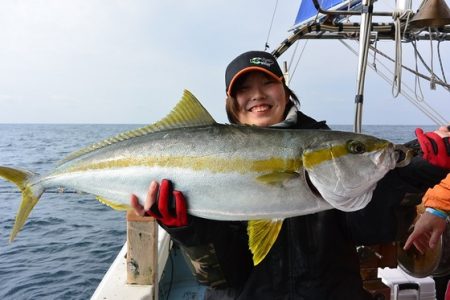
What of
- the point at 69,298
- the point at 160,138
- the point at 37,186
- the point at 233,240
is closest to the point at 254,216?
the point at 233,240

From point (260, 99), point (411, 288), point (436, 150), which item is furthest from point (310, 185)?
point (411, 288)

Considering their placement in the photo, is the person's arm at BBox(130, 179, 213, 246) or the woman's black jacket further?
the woman's black jacket

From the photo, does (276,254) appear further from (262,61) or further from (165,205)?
(262,61)

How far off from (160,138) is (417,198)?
98.3 inches

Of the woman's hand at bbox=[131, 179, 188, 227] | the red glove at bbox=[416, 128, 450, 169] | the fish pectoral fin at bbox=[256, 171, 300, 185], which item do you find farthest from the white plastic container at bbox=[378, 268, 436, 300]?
the woman's hand at bbox=[131, 179, 188, 227]

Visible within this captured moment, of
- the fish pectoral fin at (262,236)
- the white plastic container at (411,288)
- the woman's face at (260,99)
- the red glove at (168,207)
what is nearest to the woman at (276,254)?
the red glove at (168,207)

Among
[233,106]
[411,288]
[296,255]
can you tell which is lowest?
[411,288]

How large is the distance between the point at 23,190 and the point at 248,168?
175 centimetres

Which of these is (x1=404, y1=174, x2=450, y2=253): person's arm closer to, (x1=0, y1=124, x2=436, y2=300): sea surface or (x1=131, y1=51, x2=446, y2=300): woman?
(x1=131, y1=51, x2=446, y2=300): woman

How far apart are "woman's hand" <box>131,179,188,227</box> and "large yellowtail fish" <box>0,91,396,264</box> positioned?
46mm

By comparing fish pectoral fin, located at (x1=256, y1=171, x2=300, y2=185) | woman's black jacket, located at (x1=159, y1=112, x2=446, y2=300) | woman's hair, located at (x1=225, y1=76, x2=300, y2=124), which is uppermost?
woman's hair, located at (x1=225, y1=76, x2=300, y2=124)

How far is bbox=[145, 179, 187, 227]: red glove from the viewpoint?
7.63 feet

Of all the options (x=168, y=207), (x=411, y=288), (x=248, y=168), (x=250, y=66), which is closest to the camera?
(x=248, y=168)

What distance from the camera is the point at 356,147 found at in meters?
2.21
